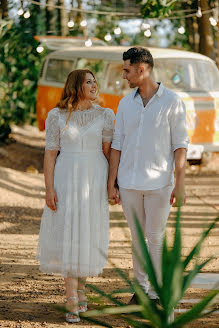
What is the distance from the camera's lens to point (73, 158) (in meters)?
4.53

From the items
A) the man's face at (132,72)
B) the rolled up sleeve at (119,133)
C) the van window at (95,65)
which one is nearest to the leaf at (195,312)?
the rolled up sleeve at (119,133)

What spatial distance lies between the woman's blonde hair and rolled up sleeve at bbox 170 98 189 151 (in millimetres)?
Answer: 602

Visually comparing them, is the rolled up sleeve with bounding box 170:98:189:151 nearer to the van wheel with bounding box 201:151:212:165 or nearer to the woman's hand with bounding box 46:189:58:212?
the woman's hand with bounding box 46:189:58:212

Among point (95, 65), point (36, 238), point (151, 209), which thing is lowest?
point (36, 238)

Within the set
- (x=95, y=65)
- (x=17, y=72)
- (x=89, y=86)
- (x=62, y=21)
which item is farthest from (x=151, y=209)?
(x=62, y=21)

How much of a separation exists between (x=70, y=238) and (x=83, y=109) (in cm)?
85

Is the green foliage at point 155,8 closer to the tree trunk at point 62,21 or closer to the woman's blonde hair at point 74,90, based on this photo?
the tree trunk at point 62,21

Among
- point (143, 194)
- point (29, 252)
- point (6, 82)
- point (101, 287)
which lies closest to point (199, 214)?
point (29, 252)

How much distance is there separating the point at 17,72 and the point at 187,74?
19.3 feet

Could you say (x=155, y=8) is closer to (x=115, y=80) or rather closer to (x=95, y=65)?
(x=115, y=80)

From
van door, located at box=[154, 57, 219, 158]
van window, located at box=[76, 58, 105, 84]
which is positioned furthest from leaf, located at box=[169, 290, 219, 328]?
van window, located at box=[76, 58, 105, 84]

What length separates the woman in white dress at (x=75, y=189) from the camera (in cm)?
449

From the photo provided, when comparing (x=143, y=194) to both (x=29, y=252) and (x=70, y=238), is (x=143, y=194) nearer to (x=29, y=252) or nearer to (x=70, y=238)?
(x=70, y=238)

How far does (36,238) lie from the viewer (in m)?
7.44
